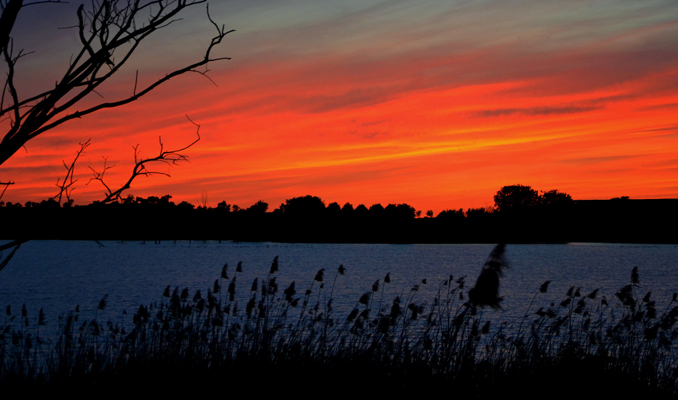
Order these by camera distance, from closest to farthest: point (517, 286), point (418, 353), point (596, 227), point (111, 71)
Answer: point (111, 71) < point (418, 353) < point (517, 286) < point (596, 227)

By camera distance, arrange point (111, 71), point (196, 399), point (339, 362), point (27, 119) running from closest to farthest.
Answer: point (27, 119)
point (111, 71)
point (196, 399)
point (339, 362)

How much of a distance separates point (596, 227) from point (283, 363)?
626 ft

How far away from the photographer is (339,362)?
912 cm

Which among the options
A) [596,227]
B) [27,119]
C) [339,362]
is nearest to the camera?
[27,119]

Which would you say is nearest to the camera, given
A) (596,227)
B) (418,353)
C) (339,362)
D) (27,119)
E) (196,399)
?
(27,119)

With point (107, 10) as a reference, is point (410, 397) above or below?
below

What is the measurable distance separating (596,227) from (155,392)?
192522mm

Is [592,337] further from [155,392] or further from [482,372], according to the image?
[155,392]

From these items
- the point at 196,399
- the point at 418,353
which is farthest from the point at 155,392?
the point at 418,353

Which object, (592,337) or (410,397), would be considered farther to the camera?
(592,337)

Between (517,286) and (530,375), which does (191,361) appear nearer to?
(530,375)

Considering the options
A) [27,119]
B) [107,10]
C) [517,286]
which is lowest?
[517,286]

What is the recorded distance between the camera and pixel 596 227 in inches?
7180

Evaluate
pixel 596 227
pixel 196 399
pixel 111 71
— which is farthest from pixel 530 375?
pixel 596 227
